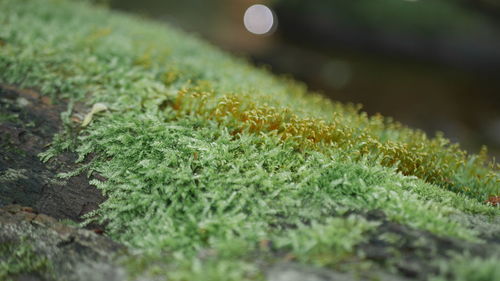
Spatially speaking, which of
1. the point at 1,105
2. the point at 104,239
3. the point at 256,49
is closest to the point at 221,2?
the point at 256,49

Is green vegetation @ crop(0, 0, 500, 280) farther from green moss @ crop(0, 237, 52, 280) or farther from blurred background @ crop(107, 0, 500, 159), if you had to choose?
blurred background @ crop(107, 0, 500, 159)

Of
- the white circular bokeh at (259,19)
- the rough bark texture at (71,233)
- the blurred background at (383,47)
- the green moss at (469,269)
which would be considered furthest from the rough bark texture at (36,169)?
the white circular bokeh at (259,19)

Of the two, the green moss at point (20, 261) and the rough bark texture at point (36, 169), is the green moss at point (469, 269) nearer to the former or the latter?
the green moss at point (20, 261)

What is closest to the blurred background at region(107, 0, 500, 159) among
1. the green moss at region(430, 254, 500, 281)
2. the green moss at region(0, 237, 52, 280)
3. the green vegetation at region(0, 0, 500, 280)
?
the green vegetation at region(0, 0, 500, 280)

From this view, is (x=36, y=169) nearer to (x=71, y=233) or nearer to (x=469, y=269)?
(x=71, y=233)

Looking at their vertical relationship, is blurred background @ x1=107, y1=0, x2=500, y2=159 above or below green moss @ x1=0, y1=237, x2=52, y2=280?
above

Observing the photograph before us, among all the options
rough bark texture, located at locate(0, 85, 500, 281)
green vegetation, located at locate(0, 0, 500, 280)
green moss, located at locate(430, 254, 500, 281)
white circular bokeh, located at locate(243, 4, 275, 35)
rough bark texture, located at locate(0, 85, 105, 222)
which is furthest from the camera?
white circular bokeh, located at locate(243, 4, 275, 35)

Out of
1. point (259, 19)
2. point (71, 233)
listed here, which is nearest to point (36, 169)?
point (71, 233)
